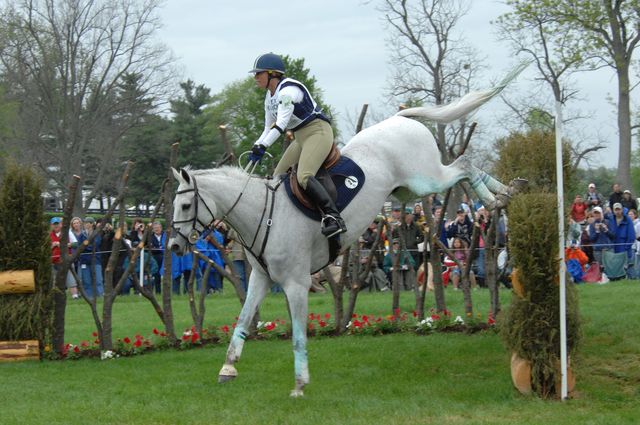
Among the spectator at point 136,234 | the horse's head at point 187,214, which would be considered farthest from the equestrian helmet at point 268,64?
the spectator at point 136,234

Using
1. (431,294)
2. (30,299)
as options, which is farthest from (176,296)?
(30,299)

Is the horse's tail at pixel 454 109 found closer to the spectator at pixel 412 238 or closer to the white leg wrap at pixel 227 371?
the white leg wrap at pixel 227 371

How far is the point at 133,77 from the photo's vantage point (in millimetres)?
45812

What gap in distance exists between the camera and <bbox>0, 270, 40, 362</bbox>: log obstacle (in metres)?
11.7

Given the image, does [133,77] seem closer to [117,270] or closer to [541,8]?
[541,8]

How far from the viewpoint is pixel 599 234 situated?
64.1ft

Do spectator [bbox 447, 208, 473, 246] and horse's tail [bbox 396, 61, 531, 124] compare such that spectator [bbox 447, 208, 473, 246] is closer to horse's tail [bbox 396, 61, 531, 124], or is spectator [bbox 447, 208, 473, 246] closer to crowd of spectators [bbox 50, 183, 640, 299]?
crowd of spectators [bbox 50, 183, 640, 299]

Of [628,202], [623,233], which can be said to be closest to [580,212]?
[623,233]

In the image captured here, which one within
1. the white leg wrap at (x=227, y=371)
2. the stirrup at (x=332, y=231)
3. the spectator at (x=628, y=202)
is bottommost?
the white leg wrap at (x=227, y=371)

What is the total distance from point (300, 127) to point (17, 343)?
5511 mm

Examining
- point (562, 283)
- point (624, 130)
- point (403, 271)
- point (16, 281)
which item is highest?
point (624, 130)

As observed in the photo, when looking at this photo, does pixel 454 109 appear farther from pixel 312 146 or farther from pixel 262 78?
pixel 262 78

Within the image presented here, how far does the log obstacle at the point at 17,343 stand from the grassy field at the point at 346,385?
0.34 metres

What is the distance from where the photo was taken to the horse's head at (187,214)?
28.9 ft
